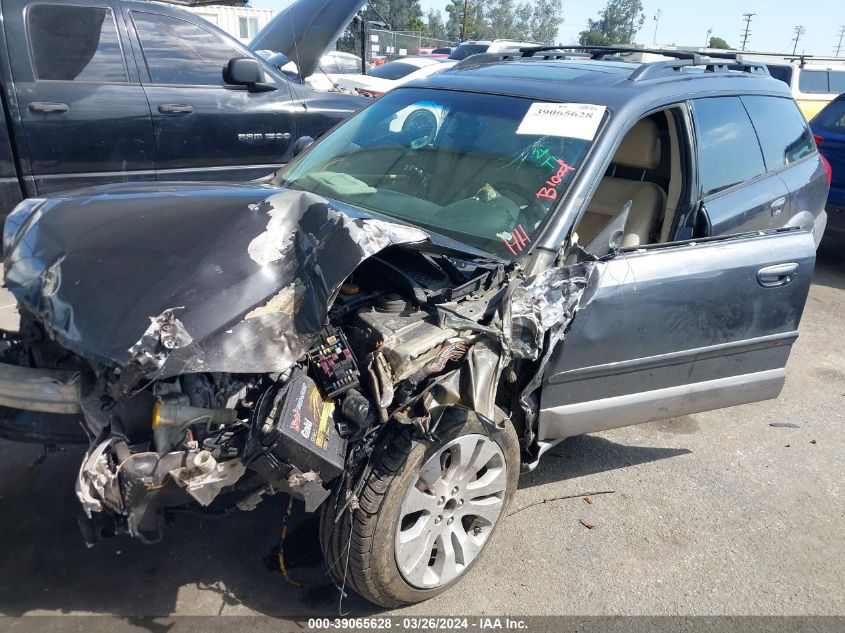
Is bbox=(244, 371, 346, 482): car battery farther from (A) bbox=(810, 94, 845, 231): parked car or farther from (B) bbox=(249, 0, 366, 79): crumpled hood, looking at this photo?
(A) bbox=(810, 94, 845, 231): parked car

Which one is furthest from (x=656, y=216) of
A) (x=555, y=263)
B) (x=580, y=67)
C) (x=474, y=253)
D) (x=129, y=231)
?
(x=129, y=231)

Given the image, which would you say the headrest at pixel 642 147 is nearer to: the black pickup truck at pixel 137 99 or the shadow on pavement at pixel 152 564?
the shadow on pavement at pixel 152 564

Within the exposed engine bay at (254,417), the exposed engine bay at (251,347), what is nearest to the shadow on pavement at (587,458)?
the exposed engine bay at (251,347)

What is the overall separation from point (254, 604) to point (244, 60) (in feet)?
15.0

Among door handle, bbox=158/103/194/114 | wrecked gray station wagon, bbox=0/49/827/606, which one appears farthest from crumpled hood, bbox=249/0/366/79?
wrecked gray station wagon, bbox=0/49/827/606

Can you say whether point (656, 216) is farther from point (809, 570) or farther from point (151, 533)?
point (151, 533)

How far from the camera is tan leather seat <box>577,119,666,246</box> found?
3756 mm

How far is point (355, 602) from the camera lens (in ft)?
8.47

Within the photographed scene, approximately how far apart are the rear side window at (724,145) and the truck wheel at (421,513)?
1.83 m

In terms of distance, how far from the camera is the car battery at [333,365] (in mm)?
2203

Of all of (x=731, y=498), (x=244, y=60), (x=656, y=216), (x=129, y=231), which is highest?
(x=244, y=60)

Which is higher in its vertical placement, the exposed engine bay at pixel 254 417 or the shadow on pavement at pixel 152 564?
the exposed engine bay at pixel 254 417

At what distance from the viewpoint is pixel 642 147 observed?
3818mm

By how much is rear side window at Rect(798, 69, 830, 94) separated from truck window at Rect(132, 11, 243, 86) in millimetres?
10232
